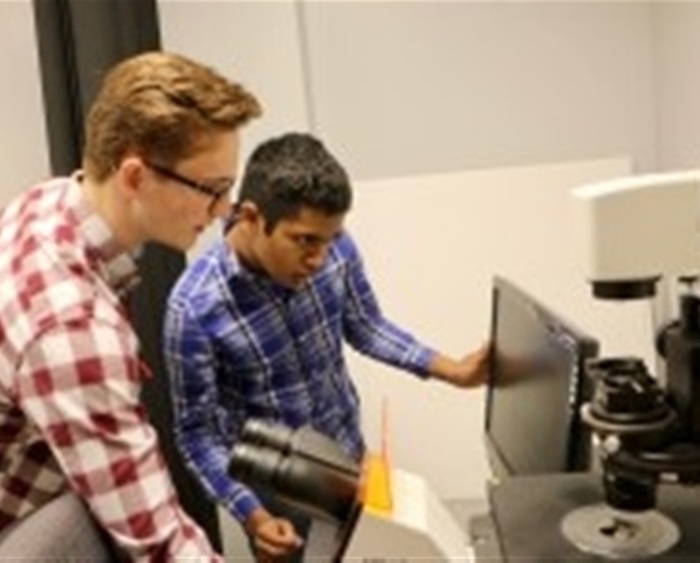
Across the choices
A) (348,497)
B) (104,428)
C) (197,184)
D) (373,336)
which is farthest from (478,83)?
(348,497)

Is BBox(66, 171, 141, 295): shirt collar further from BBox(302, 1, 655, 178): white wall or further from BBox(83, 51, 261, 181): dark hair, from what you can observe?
BBox(302, 1, 655, 178): white wall

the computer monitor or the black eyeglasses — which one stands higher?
the black eyeglasses

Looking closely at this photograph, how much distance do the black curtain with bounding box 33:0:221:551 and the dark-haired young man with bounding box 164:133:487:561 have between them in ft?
2.19

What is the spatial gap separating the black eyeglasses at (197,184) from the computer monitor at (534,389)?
1.58 feet

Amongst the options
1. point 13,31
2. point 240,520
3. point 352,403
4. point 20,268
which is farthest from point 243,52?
point 20,268

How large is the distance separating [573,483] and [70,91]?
188cm

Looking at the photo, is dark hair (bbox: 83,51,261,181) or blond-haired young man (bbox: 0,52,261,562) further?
dark hair (bbox: 83,51,261,181)

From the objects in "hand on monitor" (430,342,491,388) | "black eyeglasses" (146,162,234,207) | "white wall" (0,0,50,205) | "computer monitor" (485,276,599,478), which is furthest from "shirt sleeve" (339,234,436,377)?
"white wall" (0,0,50,205)

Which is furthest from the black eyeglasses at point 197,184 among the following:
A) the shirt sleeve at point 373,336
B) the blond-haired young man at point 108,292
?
the shirt sleeve at point 373,336

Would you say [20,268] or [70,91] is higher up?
[70,91]

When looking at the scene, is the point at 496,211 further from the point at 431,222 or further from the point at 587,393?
the point at 587,393

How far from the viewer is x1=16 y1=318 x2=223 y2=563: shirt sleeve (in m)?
1.15

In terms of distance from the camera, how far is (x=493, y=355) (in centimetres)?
180

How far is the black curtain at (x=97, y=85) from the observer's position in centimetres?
243
